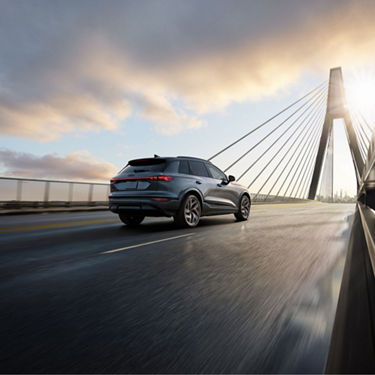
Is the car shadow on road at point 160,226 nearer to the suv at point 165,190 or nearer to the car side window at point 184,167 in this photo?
the suv at point 165,190

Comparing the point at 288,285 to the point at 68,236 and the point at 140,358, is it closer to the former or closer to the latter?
the point at 140,358

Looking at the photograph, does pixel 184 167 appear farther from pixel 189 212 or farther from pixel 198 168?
pixel 189 212

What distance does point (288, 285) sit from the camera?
3021 millimetres

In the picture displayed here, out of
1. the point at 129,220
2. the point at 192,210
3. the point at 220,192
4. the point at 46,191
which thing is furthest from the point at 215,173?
the point at 46,191

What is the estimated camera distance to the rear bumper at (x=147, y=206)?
7.12 meters

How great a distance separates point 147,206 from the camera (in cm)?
713

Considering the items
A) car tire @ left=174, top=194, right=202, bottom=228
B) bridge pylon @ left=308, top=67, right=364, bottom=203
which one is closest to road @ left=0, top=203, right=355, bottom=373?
car tire @ left=174, top=194, right=202, bottom=228

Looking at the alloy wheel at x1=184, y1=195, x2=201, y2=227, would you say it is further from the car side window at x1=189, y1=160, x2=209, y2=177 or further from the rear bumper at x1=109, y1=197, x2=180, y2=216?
the car side window at x1=189, y1=160, x2=209, y2=177

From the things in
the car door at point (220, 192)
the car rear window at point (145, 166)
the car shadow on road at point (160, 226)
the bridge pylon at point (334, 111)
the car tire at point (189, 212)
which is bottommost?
the car shadow on road at point (160, 226)

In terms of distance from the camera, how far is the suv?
7184mm

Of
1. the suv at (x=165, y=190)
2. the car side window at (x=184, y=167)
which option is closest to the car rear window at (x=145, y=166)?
the suv at (x=165, y=190)

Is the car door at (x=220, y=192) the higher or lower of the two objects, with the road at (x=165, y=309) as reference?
higher

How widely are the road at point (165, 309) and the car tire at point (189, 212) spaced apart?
2.77 meters

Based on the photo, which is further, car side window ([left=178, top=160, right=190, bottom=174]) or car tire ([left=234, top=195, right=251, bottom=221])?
car tire ([left=234, top=195, right=251, bottom=221])
